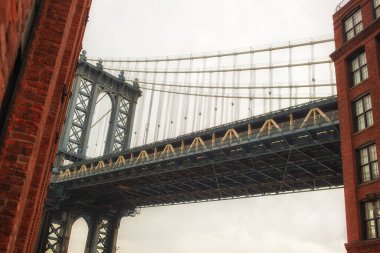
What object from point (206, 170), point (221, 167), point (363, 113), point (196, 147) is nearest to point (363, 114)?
point (363, 113)

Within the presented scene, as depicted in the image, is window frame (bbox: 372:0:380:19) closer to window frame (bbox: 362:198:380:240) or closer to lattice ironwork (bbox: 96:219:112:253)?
window frame (bbox: 362:198:380:240)

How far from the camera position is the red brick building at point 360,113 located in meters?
21.4

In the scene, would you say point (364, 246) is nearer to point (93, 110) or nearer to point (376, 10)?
point (376, 10)

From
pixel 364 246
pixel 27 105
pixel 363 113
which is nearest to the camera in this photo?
pixel 27 105

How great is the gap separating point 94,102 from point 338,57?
41271mm

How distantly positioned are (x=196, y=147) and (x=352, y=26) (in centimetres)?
1732

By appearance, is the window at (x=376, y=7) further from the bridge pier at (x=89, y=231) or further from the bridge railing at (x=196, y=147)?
the bridge pier at (x=89, y=231)

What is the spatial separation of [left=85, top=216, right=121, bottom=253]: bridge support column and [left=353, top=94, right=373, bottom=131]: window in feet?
140

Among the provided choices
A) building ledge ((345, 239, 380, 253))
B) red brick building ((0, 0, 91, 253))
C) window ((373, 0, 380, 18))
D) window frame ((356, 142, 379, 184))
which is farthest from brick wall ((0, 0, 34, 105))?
window ((373, 0, 380, 18))

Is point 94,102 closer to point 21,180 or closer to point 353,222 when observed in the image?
point 353,222

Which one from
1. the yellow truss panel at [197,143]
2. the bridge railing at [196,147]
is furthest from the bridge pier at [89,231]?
the yellow truss panel at [197,143]

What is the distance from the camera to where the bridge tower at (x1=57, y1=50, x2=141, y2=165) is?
5785cm

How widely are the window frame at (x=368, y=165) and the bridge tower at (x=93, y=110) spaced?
134 ft

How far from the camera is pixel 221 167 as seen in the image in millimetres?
41125
